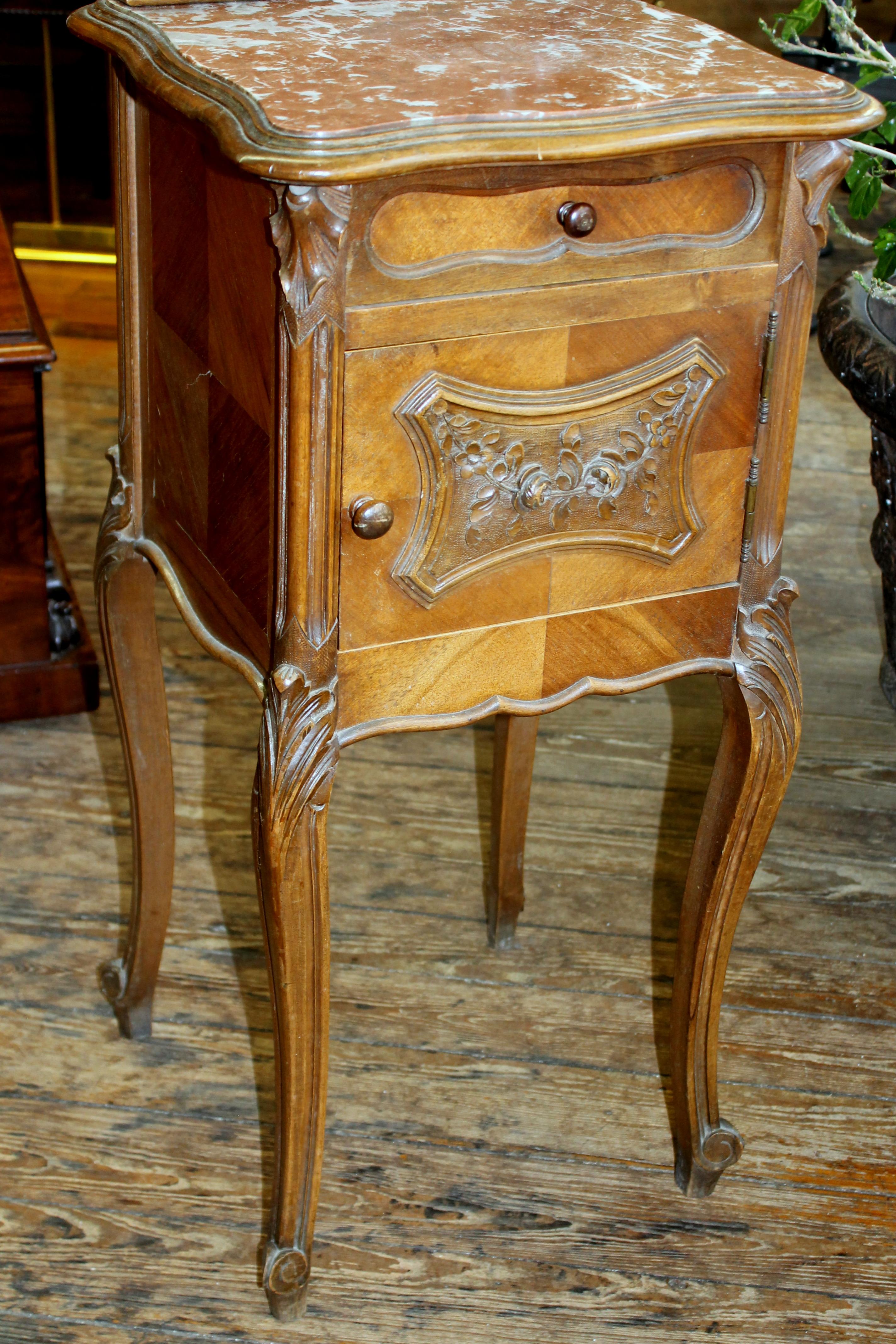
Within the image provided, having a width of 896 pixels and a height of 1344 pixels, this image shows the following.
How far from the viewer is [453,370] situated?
1072 millimetres

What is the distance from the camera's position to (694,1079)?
146 centimetres

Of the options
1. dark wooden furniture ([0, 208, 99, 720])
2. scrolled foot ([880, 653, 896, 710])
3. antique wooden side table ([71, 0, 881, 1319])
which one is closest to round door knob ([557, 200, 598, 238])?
antique wooden side table ([71, 0, 881, 1319])

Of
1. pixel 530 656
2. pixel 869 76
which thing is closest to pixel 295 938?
pixel 530 656

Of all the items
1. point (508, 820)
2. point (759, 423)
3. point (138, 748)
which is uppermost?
point (759, 423)

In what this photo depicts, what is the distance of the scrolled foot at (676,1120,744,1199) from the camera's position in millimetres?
1483

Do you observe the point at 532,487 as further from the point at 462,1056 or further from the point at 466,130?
the point at 462,1056

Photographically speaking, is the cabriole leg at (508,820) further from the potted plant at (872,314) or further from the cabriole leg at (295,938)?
the potted plant at (872,314)

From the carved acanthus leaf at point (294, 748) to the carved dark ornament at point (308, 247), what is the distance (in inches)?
9.8

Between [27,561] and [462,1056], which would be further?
[27,561]

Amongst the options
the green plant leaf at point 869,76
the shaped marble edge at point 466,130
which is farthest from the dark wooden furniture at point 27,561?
the green plant leaf at point 869,76

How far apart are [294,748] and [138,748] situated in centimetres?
44

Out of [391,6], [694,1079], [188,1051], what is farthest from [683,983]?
[391,6]

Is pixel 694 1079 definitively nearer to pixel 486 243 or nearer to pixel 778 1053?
pixel 778 1053

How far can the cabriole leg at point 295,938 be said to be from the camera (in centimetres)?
112
